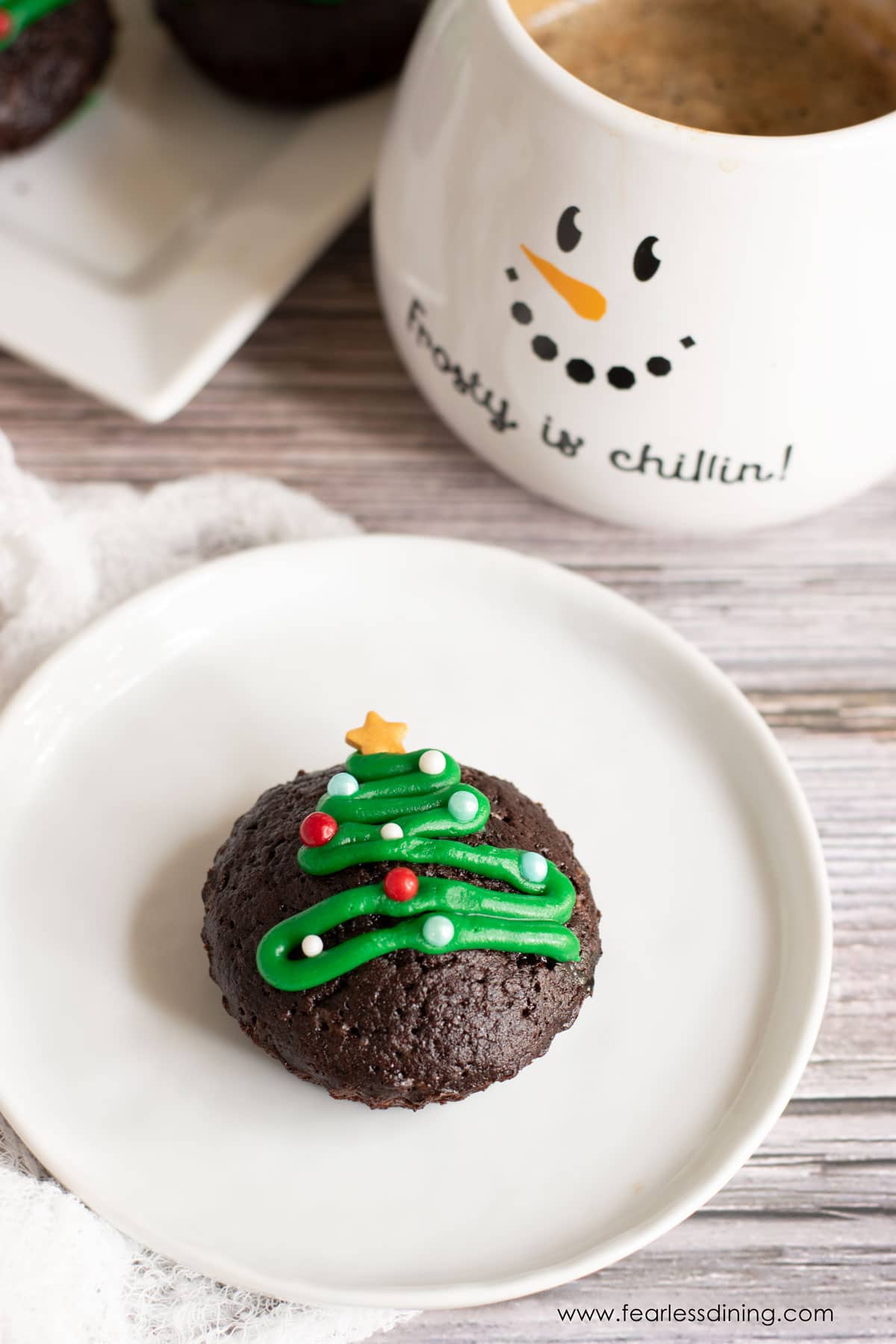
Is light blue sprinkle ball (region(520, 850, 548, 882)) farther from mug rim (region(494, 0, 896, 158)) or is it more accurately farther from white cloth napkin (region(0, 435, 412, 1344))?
mug rim (region(494, 0, 896, 158))

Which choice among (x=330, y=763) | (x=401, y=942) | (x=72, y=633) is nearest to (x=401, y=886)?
(x=401, y=942)

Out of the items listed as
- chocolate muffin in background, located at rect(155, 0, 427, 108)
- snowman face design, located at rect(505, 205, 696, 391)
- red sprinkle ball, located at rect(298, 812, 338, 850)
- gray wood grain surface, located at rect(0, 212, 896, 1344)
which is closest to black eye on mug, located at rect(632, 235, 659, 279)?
snowman face design, located at rect(505, 205, 696, 391)

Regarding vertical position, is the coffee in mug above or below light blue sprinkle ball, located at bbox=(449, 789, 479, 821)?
above

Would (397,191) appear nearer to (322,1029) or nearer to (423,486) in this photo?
(423,486)

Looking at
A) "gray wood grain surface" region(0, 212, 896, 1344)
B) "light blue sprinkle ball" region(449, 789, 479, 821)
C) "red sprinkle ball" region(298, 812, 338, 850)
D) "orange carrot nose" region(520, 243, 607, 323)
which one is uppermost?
"orange carrot nose" region(520, 243, 607, 323)

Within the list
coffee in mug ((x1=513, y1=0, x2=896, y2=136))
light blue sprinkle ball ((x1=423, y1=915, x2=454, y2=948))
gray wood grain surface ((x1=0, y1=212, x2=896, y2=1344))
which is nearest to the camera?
light blue sprinkle ball ((x1=423, y1=915, x2=454, y2=948))

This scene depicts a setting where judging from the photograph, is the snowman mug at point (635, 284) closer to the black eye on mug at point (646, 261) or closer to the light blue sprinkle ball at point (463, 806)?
the black eye on mug at point (646, 261)

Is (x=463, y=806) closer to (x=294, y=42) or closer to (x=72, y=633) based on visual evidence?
(x=72, y=633)
